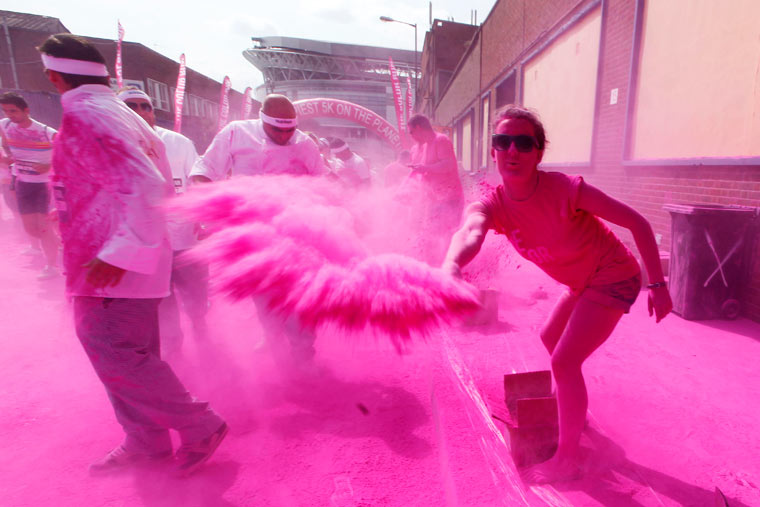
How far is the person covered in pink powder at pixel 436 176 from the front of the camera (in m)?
5.78

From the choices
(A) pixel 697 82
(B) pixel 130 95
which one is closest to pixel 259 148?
(B) pixel 130 95

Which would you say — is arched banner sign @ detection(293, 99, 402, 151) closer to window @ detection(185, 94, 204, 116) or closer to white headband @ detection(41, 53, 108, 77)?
white headband @ detection(41, 53, 108, 77)

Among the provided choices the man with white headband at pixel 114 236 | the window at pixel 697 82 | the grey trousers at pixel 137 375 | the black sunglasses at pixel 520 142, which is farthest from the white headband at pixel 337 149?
the black sunglasses at pixel 520 142

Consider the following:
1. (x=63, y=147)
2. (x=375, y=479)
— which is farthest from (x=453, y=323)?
(x=63, y=147)

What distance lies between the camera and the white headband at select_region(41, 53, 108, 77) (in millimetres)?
2225

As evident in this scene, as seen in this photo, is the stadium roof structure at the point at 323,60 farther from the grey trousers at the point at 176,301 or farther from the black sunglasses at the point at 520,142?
the black sunglasses at the point at 520,142

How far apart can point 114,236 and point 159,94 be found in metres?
35.0

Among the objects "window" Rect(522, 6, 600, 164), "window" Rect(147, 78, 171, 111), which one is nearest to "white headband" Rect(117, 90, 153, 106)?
"window" Rect(522, 6, 600, 164)

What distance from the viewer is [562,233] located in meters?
2.12

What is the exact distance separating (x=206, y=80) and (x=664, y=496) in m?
41.9

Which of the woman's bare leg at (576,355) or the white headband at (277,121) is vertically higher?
the white headband at (277,121)

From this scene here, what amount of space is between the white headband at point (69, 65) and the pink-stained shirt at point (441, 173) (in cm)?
419

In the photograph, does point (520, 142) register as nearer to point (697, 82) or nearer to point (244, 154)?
point (244, 154)

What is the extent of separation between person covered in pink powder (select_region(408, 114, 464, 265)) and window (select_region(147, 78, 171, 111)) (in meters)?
30.1
